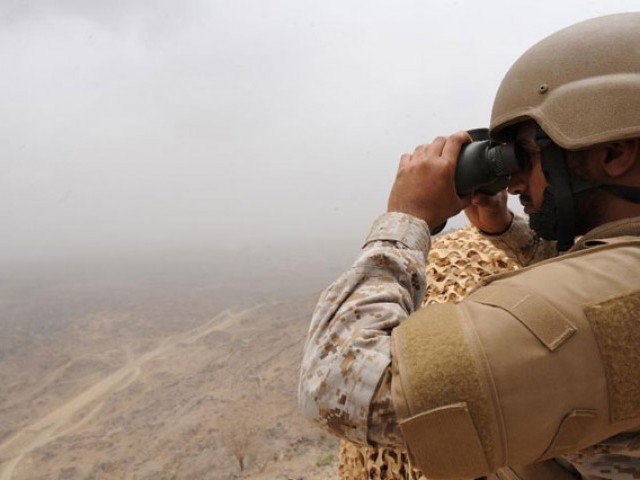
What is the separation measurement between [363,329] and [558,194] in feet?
2.42

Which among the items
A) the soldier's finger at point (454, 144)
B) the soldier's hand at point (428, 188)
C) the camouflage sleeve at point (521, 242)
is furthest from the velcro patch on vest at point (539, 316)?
the camouflage sleeve at point (521, 242)

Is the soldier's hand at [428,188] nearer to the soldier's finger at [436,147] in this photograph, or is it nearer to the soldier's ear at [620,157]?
the soldier's finger at [436,147]

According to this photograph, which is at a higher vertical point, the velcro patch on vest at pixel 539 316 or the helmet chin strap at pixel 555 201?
the helmet chin strap at pixel 555 201

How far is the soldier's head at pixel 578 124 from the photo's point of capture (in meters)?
1.41

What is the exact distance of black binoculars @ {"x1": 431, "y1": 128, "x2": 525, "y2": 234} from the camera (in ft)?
4.88

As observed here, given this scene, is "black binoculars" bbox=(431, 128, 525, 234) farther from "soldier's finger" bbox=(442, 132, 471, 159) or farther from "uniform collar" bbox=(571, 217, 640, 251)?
"uniform collar" bbox=(571, 217, 640, 251)

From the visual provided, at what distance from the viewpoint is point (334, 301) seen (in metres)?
1.26

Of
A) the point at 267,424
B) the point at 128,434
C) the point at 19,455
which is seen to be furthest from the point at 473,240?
the point at 19,455

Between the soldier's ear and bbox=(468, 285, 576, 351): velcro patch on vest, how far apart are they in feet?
1.93

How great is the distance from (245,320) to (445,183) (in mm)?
50258

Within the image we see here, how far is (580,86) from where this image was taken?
157 centimetres

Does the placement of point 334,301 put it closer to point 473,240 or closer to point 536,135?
point 536,135

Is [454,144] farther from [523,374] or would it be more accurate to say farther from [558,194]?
[523,374]

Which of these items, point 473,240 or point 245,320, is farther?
point 245,320
